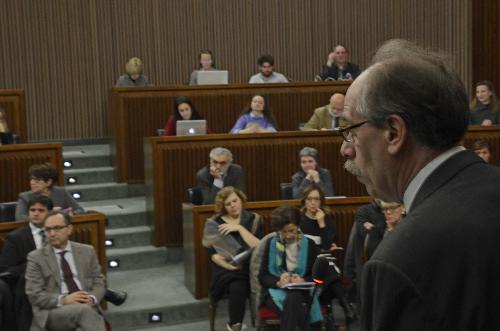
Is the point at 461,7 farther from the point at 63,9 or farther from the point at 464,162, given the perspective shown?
the point at 464,162

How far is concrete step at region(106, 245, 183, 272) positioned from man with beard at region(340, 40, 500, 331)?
21.7 feet

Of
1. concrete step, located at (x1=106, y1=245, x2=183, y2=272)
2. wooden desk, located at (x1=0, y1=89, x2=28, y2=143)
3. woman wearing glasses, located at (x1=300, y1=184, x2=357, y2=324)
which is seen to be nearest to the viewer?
woman wearing glasses, located at (x1=300, y1=184, x2=357, y2=324)

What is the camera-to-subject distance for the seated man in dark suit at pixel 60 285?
5.88m

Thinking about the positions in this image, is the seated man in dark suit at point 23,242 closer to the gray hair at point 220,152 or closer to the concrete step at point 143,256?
the concrete step at point 143,256

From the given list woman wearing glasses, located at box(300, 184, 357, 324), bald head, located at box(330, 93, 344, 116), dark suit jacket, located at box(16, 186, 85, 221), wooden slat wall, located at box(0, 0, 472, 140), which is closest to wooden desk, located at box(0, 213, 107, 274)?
dark suit jacket, located at box(16, 186, 85, 221)

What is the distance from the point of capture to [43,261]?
19.4 ft

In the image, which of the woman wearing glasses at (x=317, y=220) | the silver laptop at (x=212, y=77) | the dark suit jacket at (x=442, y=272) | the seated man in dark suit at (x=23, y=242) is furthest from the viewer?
the silver laptop at (x=212, y=77)

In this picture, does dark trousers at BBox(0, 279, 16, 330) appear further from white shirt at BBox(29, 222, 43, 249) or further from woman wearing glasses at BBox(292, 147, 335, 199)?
woman wearing glasses at BBox(292, 147, 335, 199)

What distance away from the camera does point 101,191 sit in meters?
9.02

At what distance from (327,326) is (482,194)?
17.0 ft

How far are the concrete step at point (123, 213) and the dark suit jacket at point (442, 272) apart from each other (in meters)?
7.22

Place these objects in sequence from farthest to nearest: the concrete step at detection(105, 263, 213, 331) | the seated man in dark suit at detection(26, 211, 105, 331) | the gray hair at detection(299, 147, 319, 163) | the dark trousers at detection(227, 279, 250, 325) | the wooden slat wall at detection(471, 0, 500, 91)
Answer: the wooden slat wall at detection(471, 0, 500, 91)
the gray hair at detection(299, 147, 319, 163)
the concrete step at detection(105, 263, 213, 331)
the dark trousers at detection(227, 279, 250, 325)
the seated man in dark suit at detection(26, 211, 105, 331)

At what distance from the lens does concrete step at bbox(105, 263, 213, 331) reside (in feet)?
22.8

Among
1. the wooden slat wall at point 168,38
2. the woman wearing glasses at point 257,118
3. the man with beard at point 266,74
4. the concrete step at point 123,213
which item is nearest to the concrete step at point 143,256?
the concrete step at point 123,213
